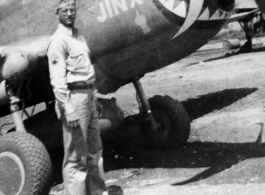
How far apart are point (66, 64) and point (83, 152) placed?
0.73 metres

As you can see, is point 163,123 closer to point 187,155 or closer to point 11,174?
point 187,155

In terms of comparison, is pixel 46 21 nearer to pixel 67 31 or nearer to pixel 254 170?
pixel 67 31

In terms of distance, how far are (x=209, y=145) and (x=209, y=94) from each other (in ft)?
11.0

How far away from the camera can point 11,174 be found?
4141 millimetres

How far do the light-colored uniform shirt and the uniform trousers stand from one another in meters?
0.10

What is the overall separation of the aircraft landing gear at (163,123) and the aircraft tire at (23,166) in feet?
5.55

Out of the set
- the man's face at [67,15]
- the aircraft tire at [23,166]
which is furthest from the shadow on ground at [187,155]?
the man's face at [67,15]

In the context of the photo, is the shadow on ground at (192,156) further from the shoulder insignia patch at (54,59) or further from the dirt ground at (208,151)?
the shoulder insignia patch at (54,59)

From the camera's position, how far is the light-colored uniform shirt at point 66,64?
3.45 metres

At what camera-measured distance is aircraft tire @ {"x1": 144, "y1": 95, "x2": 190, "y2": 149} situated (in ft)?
18.0

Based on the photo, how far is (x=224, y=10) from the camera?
412 cm

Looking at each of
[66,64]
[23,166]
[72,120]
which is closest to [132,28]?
[66,64]

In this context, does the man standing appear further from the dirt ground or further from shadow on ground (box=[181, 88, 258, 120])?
shadow on ground (box=[181, 88, 258, 120])

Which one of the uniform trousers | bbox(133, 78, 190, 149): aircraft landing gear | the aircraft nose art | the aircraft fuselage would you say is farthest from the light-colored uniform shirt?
bbox(133, 78, 190, 149): aircraft landing gear
